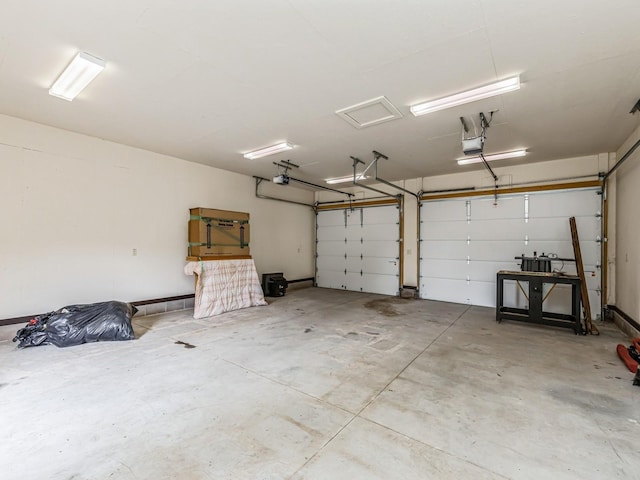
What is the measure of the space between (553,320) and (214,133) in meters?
6.30

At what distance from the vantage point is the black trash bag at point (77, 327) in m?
3.71

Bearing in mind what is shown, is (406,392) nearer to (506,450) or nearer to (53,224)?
(506,450)

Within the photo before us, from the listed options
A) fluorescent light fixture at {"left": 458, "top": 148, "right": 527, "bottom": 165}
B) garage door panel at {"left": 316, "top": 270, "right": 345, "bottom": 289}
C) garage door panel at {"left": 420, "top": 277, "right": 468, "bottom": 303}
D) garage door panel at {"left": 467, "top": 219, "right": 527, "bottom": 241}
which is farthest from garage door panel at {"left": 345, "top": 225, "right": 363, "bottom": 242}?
fluorescent light fixture at {"left": 458, "top": 148, "right": 527, "bottom": 165}

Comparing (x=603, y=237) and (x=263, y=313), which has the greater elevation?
(x=603, y=237)

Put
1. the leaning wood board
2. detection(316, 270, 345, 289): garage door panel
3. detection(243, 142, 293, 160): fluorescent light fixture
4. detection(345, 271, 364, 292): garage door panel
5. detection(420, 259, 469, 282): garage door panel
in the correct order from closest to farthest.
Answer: the leaning wood board
detection(243, 142, 293, 160): fluorescent light fixture
detection(420, 259, 469, 282): garage door panel
detection(345, 271, 364, 292): garage door panel
detection(316, 270, 345, 289): garage door panel

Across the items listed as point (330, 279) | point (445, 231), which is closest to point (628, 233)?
point (445, 231)

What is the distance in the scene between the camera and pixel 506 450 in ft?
6.23

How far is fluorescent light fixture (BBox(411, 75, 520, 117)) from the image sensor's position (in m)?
2.95

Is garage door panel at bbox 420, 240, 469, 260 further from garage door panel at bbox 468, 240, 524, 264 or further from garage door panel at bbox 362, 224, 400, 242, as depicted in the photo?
garage door panel at bbox 362, 224, 400, 242

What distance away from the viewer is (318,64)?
8.98 feet

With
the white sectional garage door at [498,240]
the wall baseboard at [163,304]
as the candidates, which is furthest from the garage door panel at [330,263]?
the wall baseboard at [163,304]

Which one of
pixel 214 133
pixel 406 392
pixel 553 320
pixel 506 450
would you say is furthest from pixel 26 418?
pixel 553 320

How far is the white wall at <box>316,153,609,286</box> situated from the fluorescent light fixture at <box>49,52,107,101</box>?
648 cm

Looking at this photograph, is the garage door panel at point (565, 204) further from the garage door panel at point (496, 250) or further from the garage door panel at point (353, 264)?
the garage door panel at point (353, 264)
